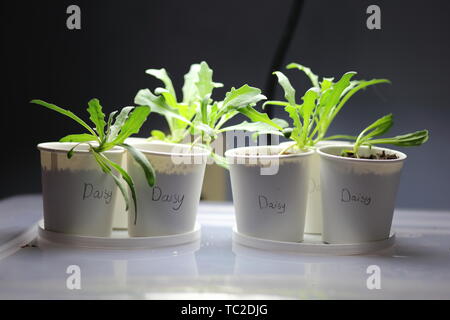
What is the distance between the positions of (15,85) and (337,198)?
0.74 meters

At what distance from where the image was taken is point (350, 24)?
114cm

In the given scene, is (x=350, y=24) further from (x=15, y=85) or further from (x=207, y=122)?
(x=15, y=85)

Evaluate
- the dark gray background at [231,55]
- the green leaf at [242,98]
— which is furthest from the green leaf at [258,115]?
the dark gray background at [231,55]

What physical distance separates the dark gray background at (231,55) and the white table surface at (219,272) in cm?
32

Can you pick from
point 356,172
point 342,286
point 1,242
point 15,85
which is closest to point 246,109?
point 356,172

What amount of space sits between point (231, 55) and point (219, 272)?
22.2 inches

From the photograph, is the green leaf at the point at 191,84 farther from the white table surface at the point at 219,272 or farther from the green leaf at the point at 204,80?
the white table surface at the point at 219,272

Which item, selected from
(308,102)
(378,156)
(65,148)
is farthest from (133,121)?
(378,156)

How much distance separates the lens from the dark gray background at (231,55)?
1146 mm

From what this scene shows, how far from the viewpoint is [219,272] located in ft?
2.46

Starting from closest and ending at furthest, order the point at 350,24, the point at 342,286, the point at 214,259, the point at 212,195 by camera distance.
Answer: the point at 342,286 < the point at 214,259 < the point at 350,24 < the point at 212,195

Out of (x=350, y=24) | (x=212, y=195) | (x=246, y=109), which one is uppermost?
(x=350, y=24)

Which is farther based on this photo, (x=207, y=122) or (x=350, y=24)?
(x=350, y=24)

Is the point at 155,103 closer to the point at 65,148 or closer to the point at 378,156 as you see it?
the point at 65,148
